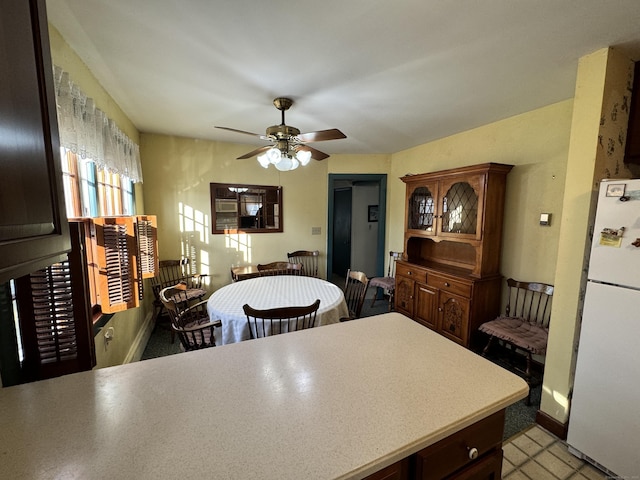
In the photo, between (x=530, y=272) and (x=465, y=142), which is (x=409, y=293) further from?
(x=465, y=142)

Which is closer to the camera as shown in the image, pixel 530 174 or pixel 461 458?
pixel 461 458

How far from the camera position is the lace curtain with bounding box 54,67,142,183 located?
132cm

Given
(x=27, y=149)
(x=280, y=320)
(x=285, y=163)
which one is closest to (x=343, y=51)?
(x=285, y=163)

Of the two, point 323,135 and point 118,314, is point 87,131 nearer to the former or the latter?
point 118,314

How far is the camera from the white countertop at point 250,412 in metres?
0.61

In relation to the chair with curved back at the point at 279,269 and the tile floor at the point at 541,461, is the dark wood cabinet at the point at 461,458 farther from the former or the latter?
the chair with curved back at the point at 279,269

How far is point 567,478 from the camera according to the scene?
151cm

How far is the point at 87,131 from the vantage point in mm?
1612

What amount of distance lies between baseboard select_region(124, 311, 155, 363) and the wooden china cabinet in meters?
2.98

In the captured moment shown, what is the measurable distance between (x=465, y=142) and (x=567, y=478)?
116 inches

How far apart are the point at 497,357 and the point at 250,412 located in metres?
2.85

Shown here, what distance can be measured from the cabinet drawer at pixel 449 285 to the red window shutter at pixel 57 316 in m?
2.84

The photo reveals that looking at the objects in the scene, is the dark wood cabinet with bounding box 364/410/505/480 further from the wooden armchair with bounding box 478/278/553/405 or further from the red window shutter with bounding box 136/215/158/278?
the red window shutter with bounding box 136/215/158/278

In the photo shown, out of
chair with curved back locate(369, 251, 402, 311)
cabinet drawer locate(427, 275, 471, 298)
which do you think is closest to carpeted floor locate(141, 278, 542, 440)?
chair with curved back locate(369, 251, 402, 311)
